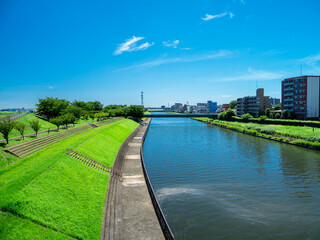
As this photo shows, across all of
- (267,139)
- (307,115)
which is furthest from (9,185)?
(307,115)

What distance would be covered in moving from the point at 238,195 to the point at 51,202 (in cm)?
1573

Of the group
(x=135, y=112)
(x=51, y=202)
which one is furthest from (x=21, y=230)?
(x=135, y=112)

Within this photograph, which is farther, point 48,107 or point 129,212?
point 48,107

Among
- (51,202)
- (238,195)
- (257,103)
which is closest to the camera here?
(51,202)

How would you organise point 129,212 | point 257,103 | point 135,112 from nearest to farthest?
1. point 129,212
2. point 135,112
3. point 257,103

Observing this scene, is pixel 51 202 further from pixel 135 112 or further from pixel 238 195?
pixel 135 112

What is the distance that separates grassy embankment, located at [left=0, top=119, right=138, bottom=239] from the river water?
18.6 feet

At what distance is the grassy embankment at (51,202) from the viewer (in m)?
9.46

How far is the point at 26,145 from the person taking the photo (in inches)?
940

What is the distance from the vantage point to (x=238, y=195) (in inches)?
719

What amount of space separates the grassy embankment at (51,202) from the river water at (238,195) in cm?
567

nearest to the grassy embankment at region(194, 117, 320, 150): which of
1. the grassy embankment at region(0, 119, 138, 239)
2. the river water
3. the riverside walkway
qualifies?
the river water

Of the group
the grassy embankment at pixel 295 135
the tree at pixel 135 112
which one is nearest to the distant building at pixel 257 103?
the grassy embankment at pixel 295 135

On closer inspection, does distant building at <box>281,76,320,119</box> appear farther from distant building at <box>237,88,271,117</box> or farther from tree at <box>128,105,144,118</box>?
tree at <box>128,105,144,118</box>
